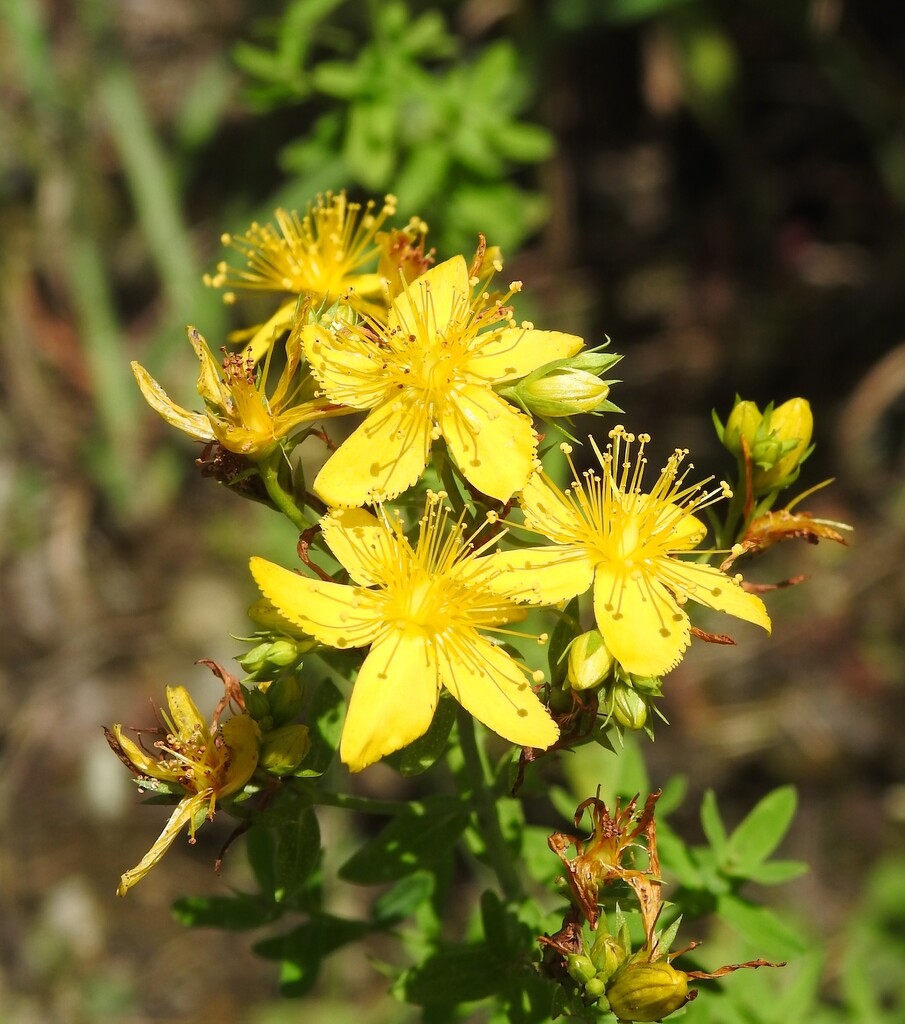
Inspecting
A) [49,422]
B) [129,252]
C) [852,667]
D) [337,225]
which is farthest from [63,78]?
[852,667]

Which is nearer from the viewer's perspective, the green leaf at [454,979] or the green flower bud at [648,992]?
the green flower bud at [648,992]

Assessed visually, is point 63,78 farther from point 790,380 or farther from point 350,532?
point 350,532

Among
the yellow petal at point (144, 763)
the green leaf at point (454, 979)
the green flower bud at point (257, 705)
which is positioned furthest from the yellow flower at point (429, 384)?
the green leaf at point (454, 979)

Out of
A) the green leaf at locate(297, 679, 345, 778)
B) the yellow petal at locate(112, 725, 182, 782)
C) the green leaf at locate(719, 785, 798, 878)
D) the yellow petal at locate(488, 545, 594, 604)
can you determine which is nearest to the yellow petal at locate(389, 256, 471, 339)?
the yellow petal at locate(488, 545, 594, 604)

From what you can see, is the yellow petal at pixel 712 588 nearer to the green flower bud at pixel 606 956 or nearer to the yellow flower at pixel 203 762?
the green flower bud at pixel 606 956

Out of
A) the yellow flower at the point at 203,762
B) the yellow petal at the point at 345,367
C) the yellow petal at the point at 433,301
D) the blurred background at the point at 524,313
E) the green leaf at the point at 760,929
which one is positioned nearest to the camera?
the yellow flower at the point at 203,762
